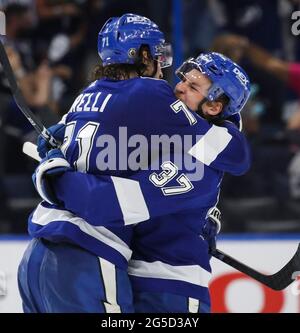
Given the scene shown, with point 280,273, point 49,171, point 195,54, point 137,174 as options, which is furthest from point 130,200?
point 195,54

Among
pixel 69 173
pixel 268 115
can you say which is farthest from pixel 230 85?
pixel 268 115

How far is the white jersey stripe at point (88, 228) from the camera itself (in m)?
2.29

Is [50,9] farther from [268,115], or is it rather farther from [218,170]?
[218,170]

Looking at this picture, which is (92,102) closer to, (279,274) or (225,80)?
(225,80)

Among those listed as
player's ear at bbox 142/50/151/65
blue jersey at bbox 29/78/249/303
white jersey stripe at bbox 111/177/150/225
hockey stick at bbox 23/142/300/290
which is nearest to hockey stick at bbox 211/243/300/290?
hockey stick at bbox 23/142/300/290

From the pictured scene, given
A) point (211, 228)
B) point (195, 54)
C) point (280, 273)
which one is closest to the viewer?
point (211, 228)

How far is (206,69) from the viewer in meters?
2.43

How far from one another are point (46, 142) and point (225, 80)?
0.51 meters

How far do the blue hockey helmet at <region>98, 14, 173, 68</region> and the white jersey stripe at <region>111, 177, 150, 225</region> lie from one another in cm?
35

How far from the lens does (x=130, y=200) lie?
224 centimetres

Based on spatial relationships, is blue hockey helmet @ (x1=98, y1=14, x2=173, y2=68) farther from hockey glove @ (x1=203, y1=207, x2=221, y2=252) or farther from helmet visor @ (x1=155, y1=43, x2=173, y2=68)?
hockey glove @ (x1=203, y1=207, x2=221, y2=252)

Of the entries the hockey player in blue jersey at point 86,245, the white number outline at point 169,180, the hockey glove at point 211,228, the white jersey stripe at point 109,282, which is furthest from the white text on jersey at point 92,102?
the hockey glove at point 211,228

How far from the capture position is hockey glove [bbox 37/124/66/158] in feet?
8.02

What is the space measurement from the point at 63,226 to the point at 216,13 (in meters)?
2.28
